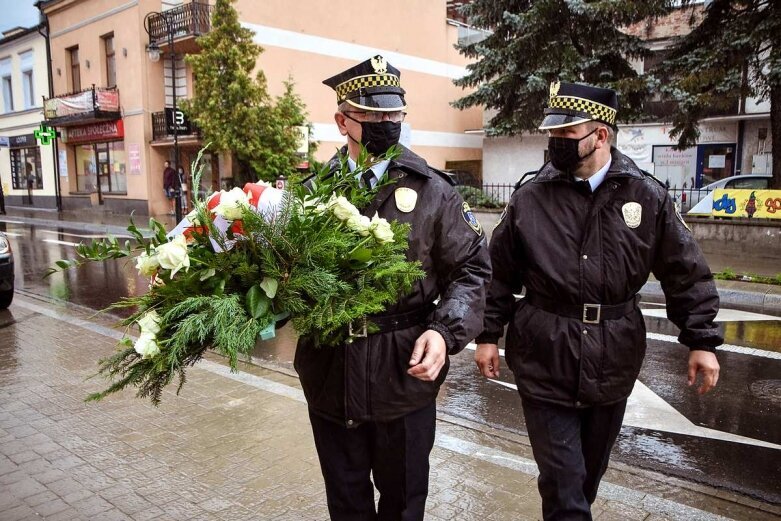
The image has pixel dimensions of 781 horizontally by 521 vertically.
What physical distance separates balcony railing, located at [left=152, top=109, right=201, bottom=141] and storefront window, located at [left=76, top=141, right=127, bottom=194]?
257cm

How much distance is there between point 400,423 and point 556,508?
2.65ft

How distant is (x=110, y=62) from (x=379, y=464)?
2725 cm

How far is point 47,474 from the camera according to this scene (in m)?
3.79

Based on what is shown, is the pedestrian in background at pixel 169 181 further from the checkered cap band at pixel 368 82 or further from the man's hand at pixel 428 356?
the man's hand at pixel 428 356

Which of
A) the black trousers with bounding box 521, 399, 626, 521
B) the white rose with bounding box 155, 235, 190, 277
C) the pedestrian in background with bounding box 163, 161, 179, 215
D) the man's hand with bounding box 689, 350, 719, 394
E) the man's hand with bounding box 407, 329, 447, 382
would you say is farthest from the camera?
the pedestrian in background with bounding box 163, 161, 179, 215

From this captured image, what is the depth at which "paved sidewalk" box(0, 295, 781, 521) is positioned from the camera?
3.36 meters

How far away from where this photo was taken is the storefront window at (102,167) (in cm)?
2598

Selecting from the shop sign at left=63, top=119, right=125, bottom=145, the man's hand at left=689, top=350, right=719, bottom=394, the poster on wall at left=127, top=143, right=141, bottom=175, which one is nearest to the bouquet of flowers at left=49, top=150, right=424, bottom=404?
the man's hand at left=689, top=350, right=719, bottom=394

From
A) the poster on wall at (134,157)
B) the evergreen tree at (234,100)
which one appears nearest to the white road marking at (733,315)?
the evergreen tree at (234,100)

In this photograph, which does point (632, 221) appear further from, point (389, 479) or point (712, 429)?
point (712, 429)

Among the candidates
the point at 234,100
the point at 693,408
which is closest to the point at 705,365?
the point at 693,408

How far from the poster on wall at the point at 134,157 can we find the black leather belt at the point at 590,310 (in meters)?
24.3

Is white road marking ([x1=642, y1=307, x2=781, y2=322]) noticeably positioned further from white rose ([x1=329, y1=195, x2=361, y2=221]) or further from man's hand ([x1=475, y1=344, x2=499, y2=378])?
white rose ([x1=329, y1=195, x2=361, y2=221])

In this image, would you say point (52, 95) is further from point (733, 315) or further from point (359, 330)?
point (359, 330)
